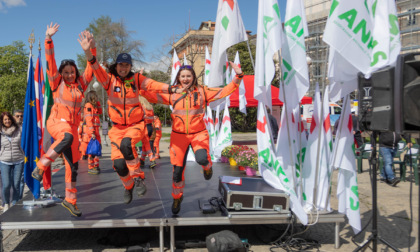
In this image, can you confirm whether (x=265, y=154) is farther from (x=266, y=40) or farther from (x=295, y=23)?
(x=295, y=23)

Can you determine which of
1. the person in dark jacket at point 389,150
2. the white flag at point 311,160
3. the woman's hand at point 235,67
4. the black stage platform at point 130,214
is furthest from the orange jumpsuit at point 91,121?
the person in dark jacket at point 389,150

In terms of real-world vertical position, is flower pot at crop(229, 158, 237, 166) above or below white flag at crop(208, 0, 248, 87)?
below

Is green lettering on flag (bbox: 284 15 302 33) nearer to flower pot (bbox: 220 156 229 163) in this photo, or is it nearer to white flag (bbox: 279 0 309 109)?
white flag (bbox: 279 0 309 109)

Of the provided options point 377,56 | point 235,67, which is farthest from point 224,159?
point 377,56

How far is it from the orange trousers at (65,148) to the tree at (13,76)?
4548 centimetres

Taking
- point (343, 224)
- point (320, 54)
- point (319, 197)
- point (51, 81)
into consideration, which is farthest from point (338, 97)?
point (320, 54)

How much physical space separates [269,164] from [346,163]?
114 cm

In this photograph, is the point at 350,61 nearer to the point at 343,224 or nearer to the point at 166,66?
the point at 343,224

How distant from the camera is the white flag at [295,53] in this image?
489 cm

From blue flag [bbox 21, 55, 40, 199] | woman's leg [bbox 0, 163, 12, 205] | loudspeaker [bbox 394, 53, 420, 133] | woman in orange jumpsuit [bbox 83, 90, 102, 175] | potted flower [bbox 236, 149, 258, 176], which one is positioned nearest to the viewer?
loudspeaker [bbox 394, 53, 420, 133]

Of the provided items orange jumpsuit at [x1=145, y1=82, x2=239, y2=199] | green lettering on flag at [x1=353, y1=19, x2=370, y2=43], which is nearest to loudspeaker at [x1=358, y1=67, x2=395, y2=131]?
A: green lettering on flag at [x1=353, y1=19, x2=370, y2=43]

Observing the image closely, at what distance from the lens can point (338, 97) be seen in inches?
199

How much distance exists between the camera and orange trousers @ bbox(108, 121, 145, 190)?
177 inches

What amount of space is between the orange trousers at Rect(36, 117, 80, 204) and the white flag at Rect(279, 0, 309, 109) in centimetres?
296
